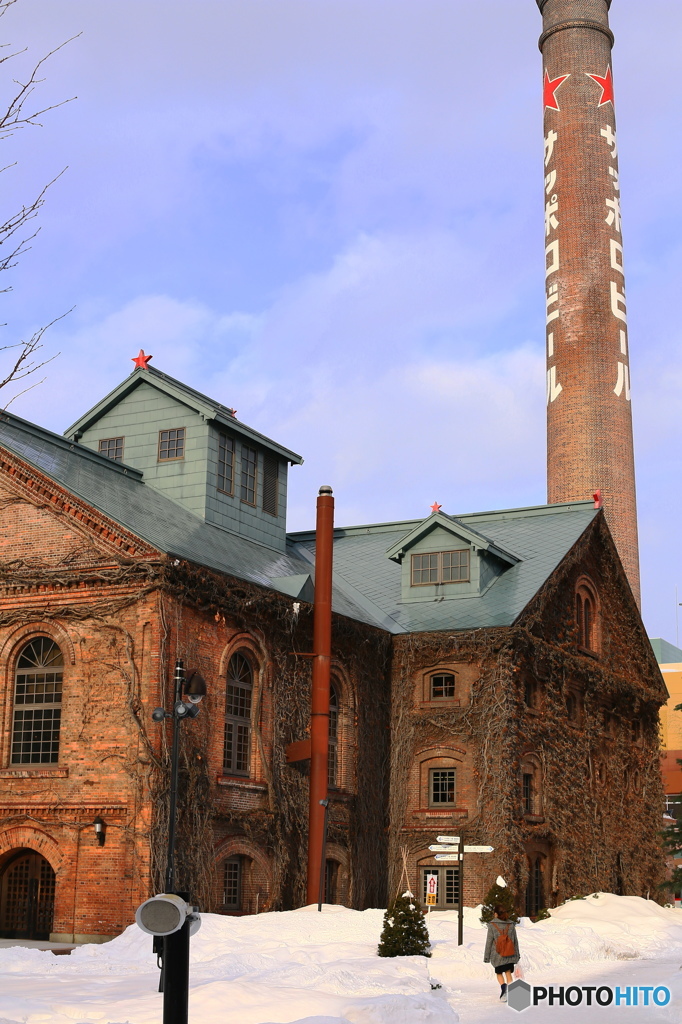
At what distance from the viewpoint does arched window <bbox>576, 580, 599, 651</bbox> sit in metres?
37.7

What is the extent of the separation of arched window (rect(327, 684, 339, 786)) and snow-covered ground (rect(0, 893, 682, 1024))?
504cm

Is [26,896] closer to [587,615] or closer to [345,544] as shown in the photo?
[345,544]

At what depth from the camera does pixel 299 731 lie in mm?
29875

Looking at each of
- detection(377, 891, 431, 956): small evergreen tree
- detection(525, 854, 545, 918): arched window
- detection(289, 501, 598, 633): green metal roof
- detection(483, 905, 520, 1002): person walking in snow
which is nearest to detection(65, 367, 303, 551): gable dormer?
detection(289, 501, 598, 633): green metal roof

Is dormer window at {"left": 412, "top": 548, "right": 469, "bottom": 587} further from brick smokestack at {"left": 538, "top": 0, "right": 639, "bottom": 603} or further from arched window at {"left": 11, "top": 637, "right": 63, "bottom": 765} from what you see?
brick smokestack at {"left": 538, "top": 0, "right": 639, "bottom": 603}

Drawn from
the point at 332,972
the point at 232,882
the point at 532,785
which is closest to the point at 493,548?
the point at 532,785

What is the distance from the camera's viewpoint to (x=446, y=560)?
3622cm

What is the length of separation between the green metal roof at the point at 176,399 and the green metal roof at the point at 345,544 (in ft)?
8.36

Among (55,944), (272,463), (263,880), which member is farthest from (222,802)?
(272,463)

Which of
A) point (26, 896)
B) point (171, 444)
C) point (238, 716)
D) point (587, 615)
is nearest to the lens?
point (26, 896)

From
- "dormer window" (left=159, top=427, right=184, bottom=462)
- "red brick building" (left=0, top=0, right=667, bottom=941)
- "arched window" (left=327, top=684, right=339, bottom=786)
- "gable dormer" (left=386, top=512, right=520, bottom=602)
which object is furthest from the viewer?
"gable dormer" (left=386, top=512, right=520, bottom=602)

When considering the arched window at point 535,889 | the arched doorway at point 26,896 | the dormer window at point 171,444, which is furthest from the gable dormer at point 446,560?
the arched doorway at point 26,896

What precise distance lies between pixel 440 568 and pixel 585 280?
865 inches

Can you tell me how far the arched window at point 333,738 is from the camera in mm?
31734
